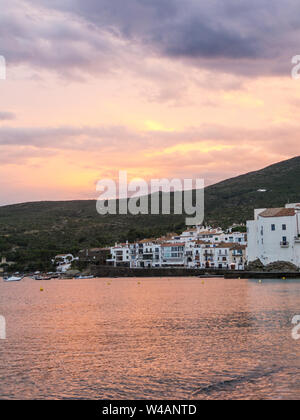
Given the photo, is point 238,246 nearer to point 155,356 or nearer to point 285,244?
point 285,244

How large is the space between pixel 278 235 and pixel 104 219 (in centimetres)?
8903

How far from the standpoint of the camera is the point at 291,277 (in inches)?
2987

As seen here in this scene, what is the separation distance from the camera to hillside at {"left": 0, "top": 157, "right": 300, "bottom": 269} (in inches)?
5054

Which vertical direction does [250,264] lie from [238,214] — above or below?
below

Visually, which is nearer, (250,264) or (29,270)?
(250,264)

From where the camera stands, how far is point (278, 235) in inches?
3108

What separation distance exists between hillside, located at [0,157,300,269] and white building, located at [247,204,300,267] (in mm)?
45562

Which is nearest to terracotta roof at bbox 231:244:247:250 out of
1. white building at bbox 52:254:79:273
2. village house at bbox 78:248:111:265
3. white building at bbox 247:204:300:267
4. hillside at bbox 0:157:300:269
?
white building at bbox 247:204:300:267

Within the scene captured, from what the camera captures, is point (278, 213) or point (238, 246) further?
point (238, 246)

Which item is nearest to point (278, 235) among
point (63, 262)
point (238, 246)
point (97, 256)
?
point (238, 246)

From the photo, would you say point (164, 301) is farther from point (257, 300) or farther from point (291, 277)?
point (291, 277)

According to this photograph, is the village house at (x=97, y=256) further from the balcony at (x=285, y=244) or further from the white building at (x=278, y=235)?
the balcony at (x=285, y=244)

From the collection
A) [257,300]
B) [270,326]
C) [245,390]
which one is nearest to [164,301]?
[257,300]
